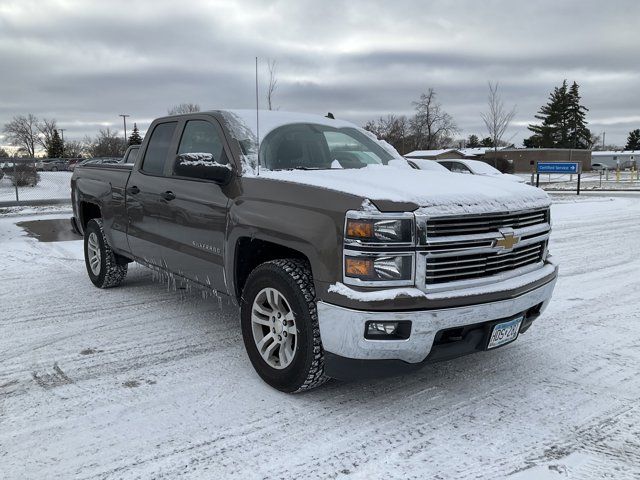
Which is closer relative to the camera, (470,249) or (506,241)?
(470,249)

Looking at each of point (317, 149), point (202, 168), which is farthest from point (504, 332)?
point (202, 168)

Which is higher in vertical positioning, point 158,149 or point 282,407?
point 158,149

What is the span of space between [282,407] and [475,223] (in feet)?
5.33

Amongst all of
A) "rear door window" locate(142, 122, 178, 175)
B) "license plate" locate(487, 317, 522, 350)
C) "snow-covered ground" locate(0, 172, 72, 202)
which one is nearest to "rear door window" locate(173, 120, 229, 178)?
"rear door window" locate(142, 122, 178, 175)

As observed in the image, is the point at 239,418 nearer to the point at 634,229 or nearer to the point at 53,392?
the point at 53,392

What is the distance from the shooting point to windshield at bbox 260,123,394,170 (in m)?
4.21

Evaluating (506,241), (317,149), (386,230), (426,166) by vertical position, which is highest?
(317,149)

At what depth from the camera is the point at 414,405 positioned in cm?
347

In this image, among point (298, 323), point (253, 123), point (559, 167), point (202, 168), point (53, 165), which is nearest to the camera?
point (298, 323)

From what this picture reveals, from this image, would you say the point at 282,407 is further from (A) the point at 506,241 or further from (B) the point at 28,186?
(B) the point at 28,186

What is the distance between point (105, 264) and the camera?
6.24 meters

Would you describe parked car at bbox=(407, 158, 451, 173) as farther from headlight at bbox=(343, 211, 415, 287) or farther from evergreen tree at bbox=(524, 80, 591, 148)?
evergreen tree at bbox=(524, 80, 591, 148)

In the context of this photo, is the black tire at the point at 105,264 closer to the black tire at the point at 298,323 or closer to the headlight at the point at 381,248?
the black tire at the point at 298,323

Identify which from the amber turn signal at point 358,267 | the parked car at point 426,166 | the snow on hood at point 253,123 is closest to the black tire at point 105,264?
the snow on hood at point 253,123
